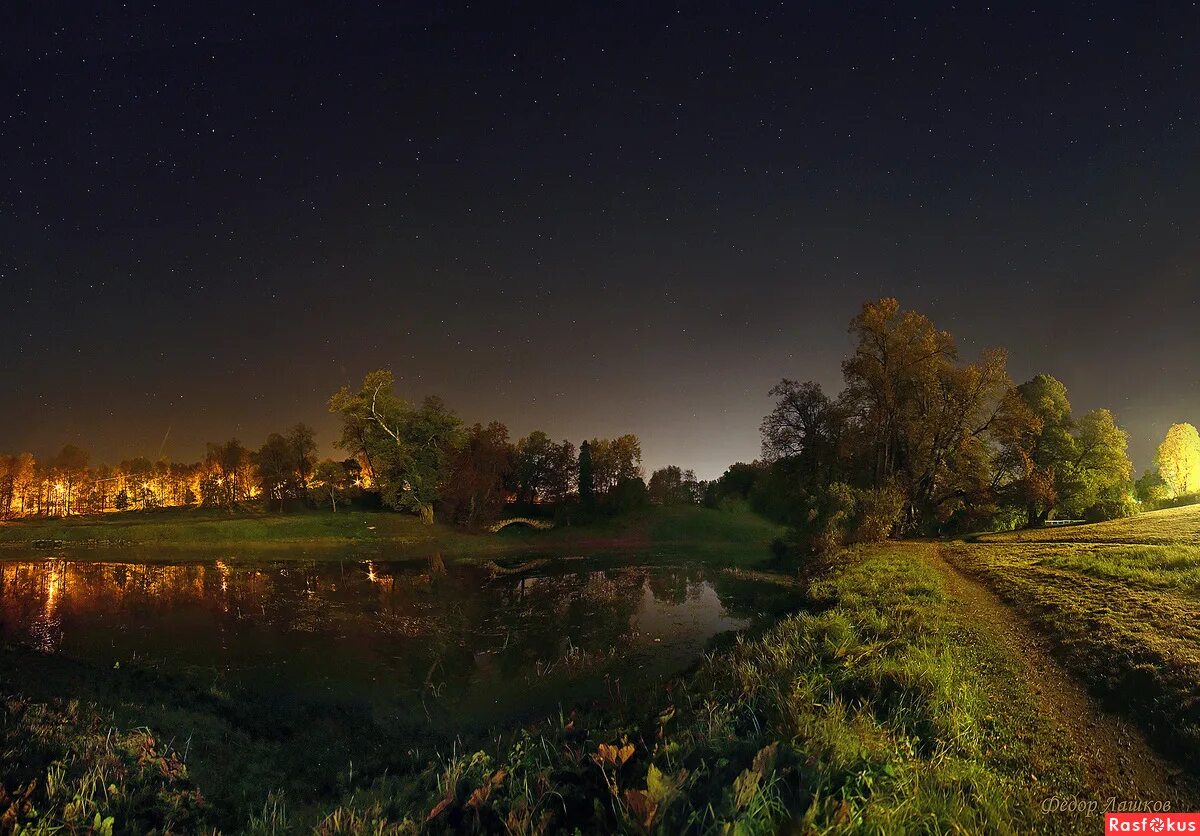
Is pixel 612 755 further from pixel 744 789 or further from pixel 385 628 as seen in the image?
pixel 385 628

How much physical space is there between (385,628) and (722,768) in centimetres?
1675

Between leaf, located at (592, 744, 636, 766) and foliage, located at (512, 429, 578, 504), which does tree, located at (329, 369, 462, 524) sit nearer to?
foliage, located at (512, 429, 578, 504)

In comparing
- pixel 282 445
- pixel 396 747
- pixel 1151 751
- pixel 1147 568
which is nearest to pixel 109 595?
pixel 396 747

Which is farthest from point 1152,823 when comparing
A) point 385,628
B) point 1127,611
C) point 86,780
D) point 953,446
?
point 953,446

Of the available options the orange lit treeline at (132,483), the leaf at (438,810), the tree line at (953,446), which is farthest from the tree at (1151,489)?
the orange lit treeline at (132,483)

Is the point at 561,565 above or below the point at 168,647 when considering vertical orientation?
below

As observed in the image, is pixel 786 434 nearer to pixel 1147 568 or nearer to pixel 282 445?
pixel 1147 568

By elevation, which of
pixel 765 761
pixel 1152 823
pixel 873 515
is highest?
pixel 765 761

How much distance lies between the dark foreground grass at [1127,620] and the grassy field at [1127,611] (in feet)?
0.04

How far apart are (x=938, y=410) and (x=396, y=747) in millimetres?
34653

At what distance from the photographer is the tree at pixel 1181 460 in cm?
3519

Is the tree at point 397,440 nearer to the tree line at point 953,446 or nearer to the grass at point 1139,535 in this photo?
the tree line at point 953,446

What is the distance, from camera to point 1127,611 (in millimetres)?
9320

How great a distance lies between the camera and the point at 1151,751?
16.9ft
